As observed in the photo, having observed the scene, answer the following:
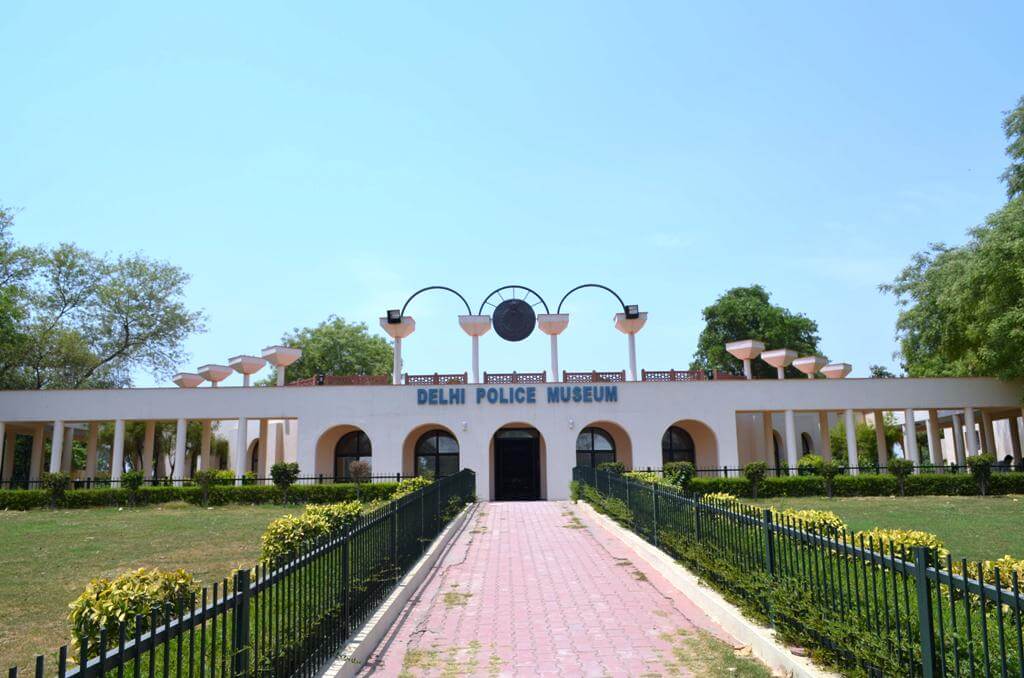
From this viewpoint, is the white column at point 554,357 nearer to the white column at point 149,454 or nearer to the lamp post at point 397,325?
the lamp post at point 397,325

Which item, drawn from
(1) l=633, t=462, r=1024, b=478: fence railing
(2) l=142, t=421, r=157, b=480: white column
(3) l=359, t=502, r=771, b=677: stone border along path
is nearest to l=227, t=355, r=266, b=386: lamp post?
(2) l=142, t=421, r=157, b=480: white column

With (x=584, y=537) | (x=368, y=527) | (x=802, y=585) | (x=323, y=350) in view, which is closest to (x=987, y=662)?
(x=802, y=585)

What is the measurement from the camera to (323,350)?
2073 inches

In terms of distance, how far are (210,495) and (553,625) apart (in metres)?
20.3

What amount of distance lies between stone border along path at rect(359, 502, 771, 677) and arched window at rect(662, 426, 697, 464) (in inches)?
712

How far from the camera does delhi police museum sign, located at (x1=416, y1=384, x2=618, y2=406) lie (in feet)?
90.1

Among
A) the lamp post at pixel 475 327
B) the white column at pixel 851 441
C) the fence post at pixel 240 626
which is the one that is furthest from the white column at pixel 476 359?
the fence post at pixel 240 626

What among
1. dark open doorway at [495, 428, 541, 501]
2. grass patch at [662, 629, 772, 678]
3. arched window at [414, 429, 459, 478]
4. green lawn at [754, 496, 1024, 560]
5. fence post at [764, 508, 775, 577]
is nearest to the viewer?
grass patch at [662, 629, 772, 678]

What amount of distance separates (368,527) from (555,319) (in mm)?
21059

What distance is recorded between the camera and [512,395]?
2761cm

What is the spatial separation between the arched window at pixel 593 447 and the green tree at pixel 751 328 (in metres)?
20.0

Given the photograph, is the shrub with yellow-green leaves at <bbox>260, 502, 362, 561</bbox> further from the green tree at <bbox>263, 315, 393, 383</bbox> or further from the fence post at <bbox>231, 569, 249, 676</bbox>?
the green tree at <bbox>263, 315, 393, 383</bbox>

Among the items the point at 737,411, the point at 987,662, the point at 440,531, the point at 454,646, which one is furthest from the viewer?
the point at 737,411

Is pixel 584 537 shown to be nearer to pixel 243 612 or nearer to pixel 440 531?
pixel 440 531
